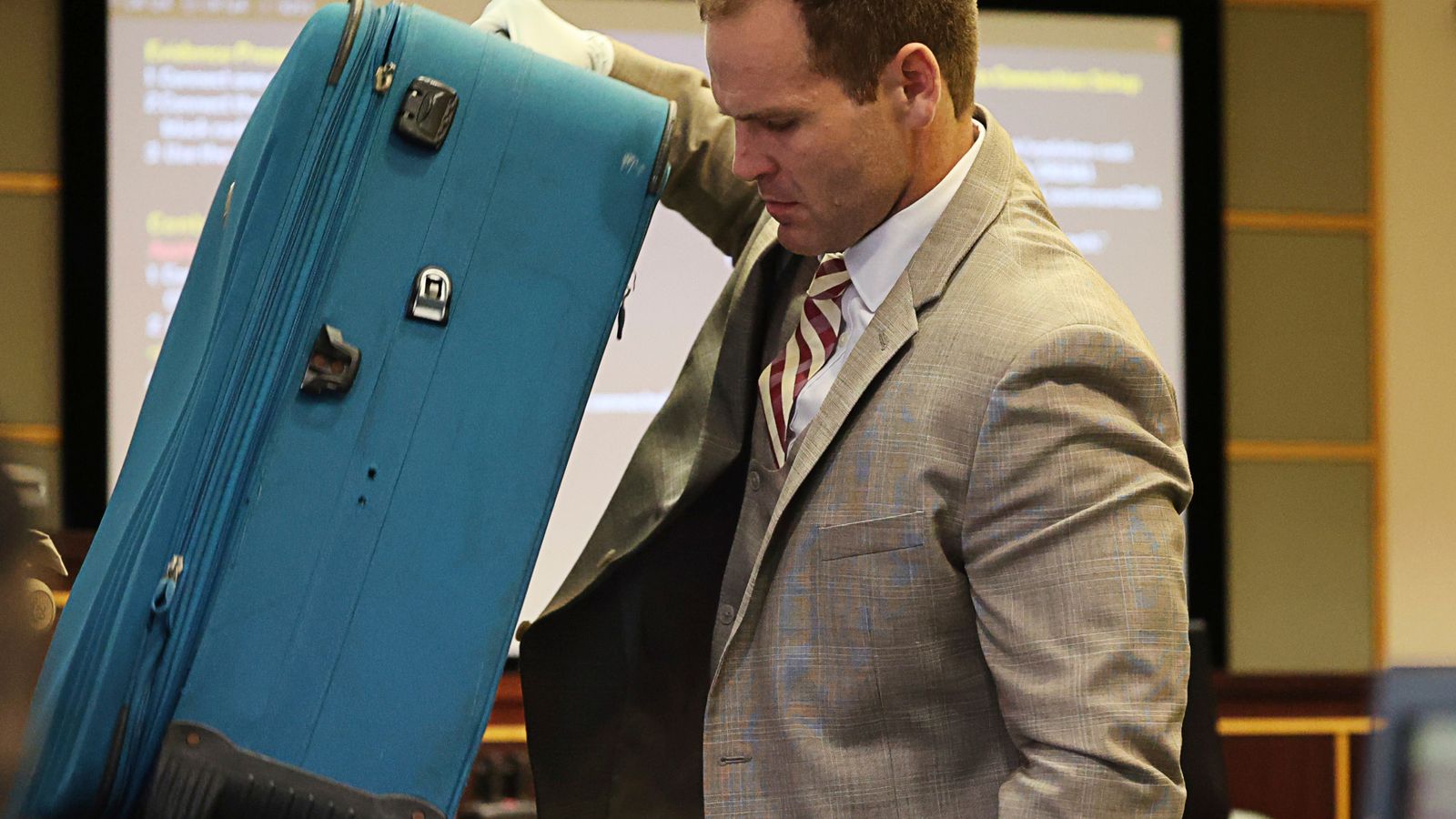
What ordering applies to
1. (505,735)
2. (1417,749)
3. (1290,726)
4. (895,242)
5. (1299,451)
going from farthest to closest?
(1299,451)
(1290,726)
(505,735)
(895,242)
(1417,749)

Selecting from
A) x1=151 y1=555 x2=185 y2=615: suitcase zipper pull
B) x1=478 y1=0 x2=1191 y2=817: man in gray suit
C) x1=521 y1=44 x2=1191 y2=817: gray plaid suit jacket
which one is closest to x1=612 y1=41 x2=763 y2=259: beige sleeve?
x1=478 y1=0 x2=1191 y2=817: man in gray suit

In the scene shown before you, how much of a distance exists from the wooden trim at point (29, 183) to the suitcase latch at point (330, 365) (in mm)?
3048

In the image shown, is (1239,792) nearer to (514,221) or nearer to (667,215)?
(667,215)

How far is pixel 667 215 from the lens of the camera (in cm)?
391

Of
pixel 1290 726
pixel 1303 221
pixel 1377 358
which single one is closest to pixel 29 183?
pixel 1303 221

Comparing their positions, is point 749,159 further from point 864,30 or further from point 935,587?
point 935,587

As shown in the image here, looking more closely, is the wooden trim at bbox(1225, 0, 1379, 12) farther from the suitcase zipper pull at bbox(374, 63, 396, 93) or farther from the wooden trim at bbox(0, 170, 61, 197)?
the suitcase zipper pull at bbox(374, 63, 396, 93)

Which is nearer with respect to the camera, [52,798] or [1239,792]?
[52,798]

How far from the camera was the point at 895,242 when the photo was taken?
1.42 m

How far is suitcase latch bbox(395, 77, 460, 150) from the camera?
1.29 meters

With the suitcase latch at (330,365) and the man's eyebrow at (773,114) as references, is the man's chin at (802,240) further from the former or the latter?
the suitcase latch at (330,365)

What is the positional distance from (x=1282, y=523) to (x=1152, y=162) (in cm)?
118

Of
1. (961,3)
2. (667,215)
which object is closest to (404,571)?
(961,3)

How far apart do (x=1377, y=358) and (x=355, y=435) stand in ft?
12.8
